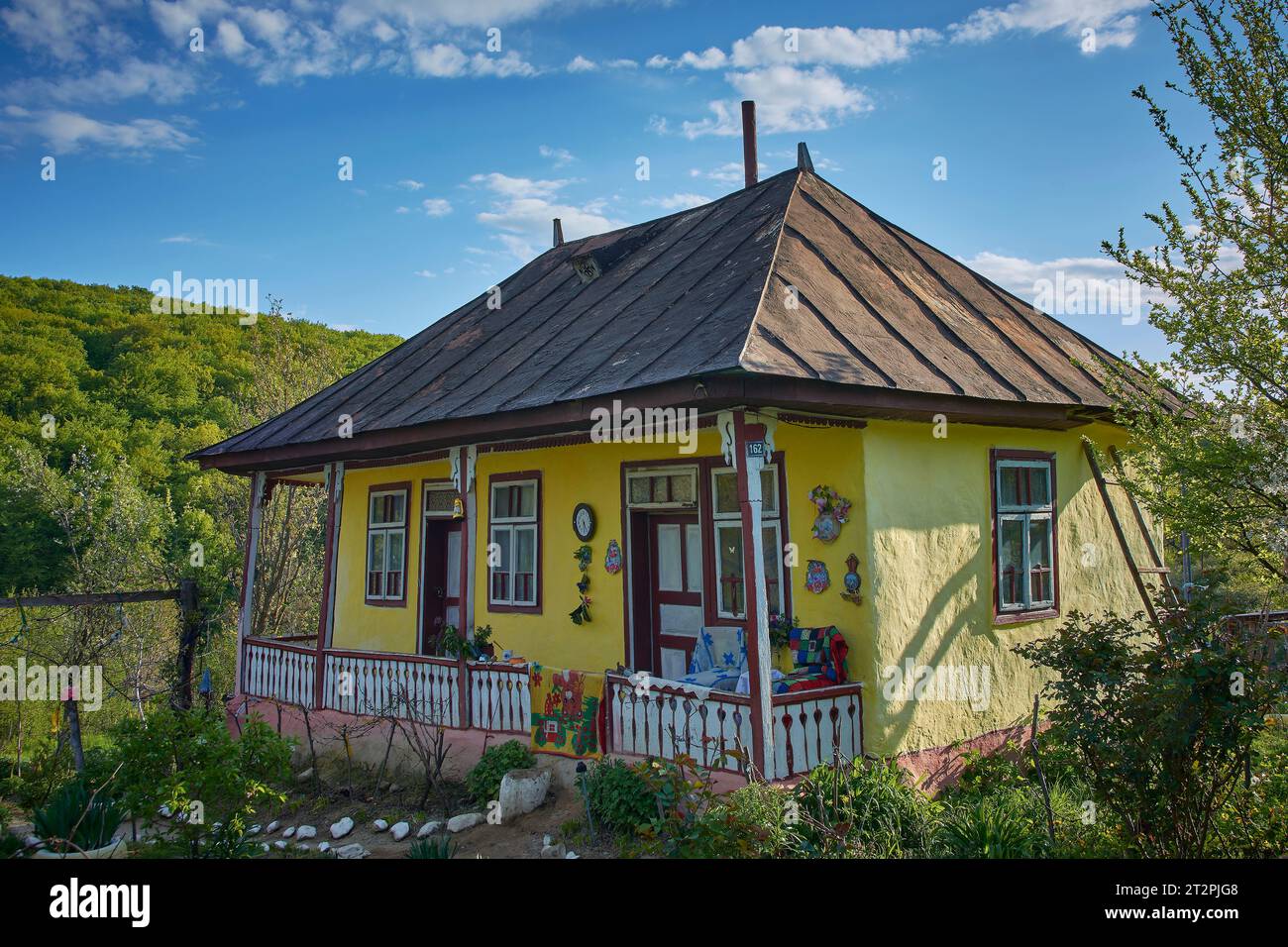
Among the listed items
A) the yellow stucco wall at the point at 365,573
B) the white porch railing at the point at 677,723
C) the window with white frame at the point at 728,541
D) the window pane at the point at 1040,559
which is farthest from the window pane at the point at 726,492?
the yellow stucco wall at the point at 365,573

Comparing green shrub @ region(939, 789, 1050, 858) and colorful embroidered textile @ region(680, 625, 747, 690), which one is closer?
green shrub @ region(939, 789, 1050, 858)

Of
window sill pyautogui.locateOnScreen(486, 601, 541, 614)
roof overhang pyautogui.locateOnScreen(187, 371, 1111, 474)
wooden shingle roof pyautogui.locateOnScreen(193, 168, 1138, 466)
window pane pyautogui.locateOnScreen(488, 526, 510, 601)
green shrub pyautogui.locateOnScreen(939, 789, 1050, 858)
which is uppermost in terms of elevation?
wooden shingle roof pyautogui.locateOnScreen(193, 168, 1138, 466)

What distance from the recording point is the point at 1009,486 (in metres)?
9.67

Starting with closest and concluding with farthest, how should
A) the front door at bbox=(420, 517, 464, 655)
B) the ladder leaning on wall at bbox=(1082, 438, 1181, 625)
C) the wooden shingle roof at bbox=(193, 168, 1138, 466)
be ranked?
the wooden shingle roof at bbox=(193, 168, 1138, 466) → the ladder leaning on wall at bbox=(1082, 438, 1181, 625) → the front door at bbox=(420, 517, 464, 655)

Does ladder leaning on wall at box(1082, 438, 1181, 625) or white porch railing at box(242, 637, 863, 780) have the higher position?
ladder leaning on wall at box(1082, 438, 1181, 625)

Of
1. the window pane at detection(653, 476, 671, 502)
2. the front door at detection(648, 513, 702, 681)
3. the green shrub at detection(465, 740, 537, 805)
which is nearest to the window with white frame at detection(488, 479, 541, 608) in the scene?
the front door at detection(648, 513, 702, 681)

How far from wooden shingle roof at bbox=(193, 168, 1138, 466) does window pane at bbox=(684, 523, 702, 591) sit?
2100 millimetres

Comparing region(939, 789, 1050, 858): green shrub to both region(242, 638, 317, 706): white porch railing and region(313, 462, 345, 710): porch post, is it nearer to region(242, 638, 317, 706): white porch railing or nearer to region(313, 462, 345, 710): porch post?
region(313, 462, 345, 710): porch post

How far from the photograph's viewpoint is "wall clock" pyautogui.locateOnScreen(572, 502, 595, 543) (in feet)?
34.5

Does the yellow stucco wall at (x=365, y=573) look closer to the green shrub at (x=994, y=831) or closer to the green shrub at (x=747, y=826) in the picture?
the green shrub at (x=747, y=826)

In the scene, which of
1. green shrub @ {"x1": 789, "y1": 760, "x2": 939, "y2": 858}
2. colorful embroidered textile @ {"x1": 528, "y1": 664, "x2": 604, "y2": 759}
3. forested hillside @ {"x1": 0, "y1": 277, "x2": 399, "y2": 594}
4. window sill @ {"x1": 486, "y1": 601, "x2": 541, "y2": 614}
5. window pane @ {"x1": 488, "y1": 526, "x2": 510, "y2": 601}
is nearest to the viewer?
green shrub @ {"x1": 789, "y1": 760, "x2": 939, "y2": 858}

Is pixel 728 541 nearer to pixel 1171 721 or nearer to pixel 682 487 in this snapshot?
pixel 682 487
